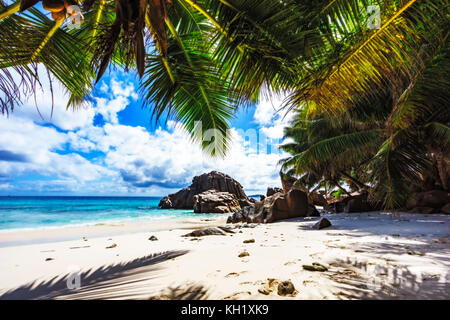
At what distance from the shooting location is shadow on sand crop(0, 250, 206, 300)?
5.25 feet

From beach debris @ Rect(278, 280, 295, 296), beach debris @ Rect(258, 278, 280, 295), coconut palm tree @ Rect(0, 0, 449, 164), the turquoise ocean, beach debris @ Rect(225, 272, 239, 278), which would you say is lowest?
the turquoise ocean

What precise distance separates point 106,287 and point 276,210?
7.53 metres

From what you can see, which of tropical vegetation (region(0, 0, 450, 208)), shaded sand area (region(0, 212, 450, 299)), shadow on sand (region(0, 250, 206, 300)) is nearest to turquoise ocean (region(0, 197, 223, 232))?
shaded sand area (region(0, 212, 450, 299))

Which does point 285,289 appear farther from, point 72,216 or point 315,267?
point 72,216

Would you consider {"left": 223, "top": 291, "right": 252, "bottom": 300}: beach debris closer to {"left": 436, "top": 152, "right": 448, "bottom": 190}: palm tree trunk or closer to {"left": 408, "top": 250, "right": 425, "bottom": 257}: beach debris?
{"left": 408, "top": 250, "right": 425, "bottom": 257}: beach debris

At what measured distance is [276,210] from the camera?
28.3 ft

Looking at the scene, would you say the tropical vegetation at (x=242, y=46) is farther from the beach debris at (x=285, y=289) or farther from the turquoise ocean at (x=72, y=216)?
the turquoise ocean at (x=72, y=216)

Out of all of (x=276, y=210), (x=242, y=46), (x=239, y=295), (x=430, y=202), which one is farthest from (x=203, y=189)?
(x=239, y=295)

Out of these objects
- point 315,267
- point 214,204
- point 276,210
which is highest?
point 214,204

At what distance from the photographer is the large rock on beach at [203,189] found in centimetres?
3231

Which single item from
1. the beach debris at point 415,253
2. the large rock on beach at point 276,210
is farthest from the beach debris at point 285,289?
the large rock on beach at point 276,210

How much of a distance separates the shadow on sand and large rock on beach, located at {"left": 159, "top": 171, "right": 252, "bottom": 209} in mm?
29773

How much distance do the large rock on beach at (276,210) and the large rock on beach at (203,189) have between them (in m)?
22.5
